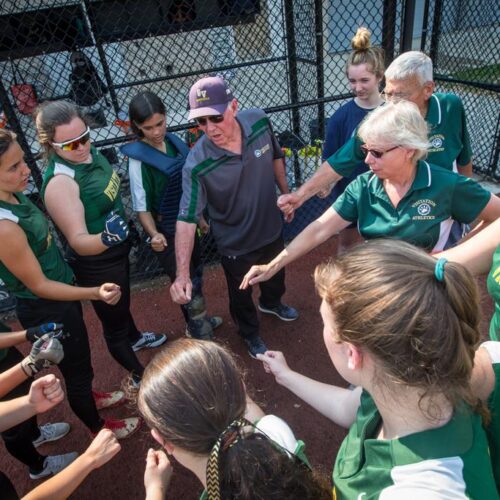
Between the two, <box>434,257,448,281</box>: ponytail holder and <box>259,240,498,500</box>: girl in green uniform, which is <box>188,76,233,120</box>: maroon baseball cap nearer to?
<box>259,240,498,500</box>: girl in green uniform

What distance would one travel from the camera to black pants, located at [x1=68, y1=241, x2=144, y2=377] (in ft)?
7.60

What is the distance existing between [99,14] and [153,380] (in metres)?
7.24

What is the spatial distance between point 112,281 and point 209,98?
119 centimetres

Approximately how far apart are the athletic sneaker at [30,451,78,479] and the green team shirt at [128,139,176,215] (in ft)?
5.07

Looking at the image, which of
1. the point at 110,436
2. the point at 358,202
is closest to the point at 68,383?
the point at 110,436

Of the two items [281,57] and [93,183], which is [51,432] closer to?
[93,183]

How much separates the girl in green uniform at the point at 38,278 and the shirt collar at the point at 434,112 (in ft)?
6.92

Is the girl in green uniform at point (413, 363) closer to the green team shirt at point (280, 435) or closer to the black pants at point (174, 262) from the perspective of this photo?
the green team shirt at point (280, 435)

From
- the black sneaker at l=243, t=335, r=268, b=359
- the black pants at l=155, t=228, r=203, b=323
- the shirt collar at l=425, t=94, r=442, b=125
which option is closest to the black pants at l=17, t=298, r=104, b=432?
the black pants at l=155, t=228, r=203, b=323

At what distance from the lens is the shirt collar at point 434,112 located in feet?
8.27

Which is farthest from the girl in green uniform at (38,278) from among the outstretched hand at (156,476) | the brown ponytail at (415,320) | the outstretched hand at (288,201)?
the brown ponytail at (415,320)

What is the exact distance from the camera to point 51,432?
2.63 meters

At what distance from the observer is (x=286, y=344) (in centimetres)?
321

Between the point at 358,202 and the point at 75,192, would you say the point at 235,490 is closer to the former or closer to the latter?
the point at 358,202
